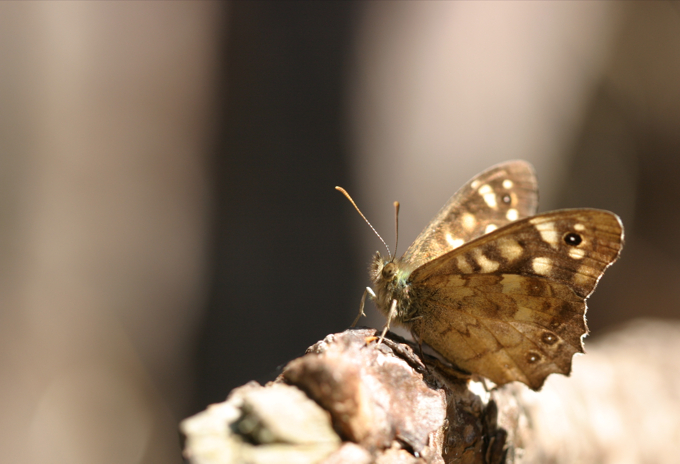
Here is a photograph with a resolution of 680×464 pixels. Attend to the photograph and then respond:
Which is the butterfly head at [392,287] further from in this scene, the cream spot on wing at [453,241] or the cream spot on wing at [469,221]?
the cream spot on wing at [469,221]

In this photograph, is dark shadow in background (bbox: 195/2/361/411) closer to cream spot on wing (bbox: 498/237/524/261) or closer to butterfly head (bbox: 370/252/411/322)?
butterfly head (bbox: 370/252/411/322)

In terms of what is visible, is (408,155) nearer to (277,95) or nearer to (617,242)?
(277,95)

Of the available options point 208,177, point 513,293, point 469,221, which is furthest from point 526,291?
point 208,177

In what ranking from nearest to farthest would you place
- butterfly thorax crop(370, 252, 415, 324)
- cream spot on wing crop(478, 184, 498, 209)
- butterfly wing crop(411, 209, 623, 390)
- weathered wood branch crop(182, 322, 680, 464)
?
weathered wood branch crop(182, 322, 680, 464)
butterfly wing crop(411, 209, 623, 390)
butterfly thorax crop(370, 252, 415, 324)
cream spot on wing crop(478, 184, 498, 209)

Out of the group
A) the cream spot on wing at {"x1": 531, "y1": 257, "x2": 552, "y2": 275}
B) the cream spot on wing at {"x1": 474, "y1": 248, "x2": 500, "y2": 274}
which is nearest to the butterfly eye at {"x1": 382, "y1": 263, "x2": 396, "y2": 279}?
the cream spot on wing at {"x1": 474, "y1": 248, "x2": 500, "y2": 274}

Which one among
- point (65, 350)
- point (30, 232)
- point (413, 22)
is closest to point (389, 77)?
point (413, 22)

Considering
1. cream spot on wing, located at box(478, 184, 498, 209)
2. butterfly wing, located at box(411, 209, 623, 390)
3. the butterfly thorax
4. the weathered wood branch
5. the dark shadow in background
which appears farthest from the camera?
the dark shadow in background
